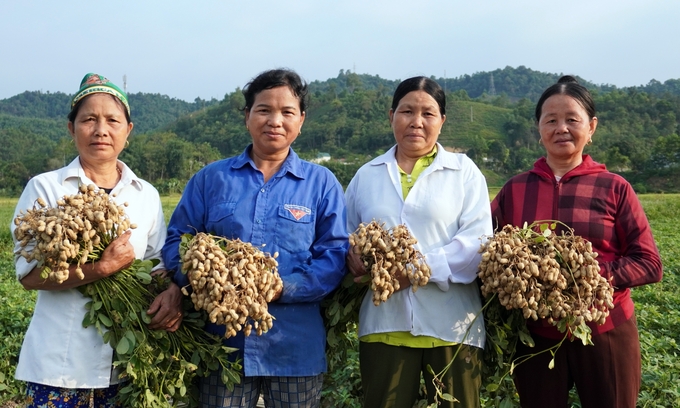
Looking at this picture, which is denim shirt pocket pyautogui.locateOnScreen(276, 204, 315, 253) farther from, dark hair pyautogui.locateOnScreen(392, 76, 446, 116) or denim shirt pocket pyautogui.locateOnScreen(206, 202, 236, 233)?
dark hair pyautogui.locateOnScreen(392, 76, 446, 116)

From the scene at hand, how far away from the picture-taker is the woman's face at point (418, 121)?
2.74m

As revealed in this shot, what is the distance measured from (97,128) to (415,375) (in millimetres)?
1898

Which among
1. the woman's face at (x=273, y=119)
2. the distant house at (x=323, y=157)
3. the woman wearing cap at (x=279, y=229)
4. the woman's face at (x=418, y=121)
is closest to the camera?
the woman wearing cap at (x=279, y=229)

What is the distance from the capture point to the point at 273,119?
2619 millimetres

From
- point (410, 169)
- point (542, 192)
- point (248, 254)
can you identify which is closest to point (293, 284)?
point (248, 254)

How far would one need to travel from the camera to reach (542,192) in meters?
2.83

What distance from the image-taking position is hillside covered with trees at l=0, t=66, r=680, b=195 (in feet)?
140

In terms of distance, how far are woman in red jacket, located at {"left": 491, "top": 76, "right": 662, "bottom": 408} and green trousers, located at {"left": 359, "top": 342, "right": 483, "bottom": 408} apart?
37 centimetres

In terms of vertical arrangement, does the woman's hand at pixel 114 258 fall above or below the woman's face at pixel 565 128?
below

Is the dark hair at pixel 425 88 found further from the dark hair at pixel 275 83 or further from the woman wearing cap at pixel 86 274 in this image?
the woman wearing cap at pixel 86 274

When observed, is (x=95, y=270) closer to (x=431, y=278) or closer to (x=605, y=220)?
(x=431, y=278)

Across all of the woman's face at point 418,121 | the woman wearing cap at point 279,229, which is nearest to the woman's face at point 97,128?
the woman wearing cap at point 279,229

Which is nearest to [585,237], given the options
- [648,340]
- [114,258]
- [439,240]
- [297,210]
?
[439,240]

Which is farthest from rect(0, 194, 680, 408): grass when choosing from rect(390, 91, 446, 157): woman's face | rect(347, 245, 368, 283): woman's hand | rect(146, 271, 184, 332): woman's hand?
rect(390, 91, 446, 157): woman's face
